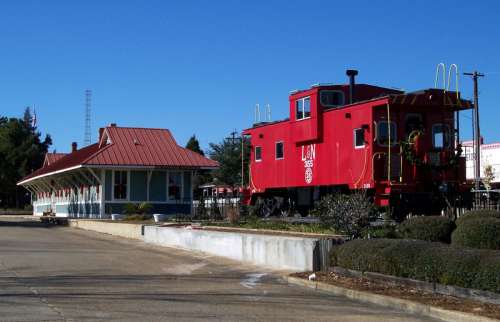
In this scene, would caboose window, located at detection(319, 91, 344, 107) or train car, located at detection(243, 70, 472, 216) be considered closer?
train car, located at detection(243, 70, 472, 216)

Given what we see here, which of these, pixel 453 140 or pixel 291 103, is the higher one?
pixel 291 103

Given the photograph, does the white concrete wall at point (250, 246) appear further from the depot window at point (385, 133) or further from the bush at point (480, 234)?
the depot window at point (385, 133)

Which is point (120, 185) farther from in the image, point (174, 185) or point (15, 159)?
point (15, 159)

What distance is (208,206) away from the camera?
28.6 m

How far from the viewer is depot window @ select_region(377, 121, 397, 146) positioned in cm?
2027

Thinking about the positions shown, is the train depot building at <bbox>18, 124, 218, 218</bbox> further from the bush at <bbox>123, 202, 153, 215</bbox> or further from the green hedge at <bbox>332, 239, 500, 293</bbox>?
the green hedge at <bbox>332, 239, 500, 293</bbox>

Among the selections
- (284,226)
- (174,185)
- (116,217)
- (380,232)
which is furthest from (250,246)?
(174,185)

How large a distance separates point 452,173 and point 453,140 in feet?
3.69

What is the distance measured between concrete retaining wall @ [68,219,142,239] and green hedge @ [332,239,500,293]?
13.8 m

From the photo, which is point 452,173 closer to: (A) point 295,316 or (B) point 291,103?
(B) point 291,103

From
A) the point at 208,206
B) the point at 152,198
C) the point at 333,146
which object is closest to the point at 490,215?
the point at 333,146

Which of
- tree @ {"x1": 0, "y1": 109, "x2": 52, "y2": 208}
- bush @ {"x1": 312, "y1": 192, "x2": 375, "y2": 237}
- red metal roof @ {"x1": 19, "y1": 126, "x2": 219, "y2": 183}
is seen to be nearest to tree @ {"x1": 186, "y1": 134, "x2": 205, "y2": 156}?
tree @ {"x1": 0, "y1": 109, "x2": 52, "y2": 208}

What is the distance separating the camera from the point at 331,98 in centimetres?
2345

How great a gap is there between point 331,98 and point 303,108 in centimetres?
108
